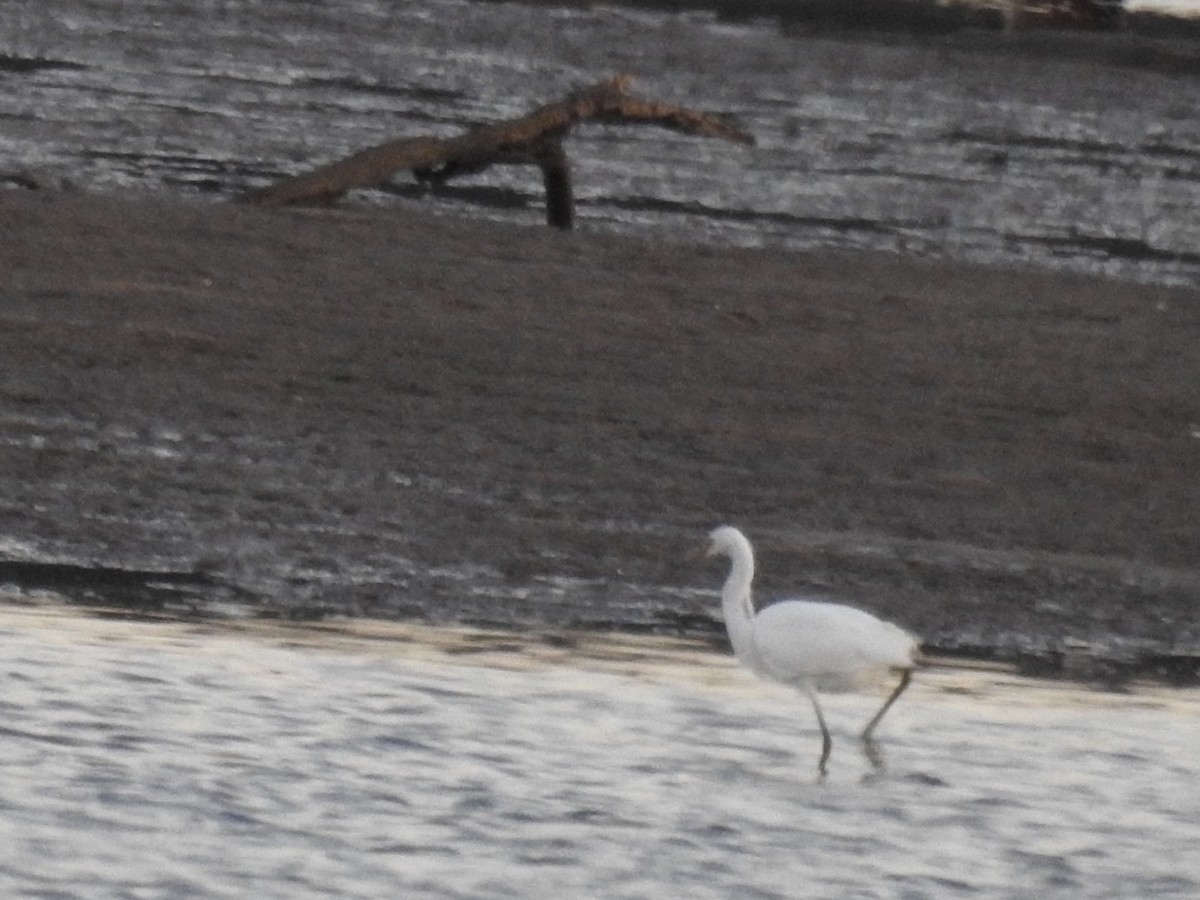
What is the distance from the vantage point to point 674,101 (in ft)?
104

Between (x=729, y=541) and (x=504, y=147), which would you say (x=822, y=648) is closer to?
(x=729, y=541)

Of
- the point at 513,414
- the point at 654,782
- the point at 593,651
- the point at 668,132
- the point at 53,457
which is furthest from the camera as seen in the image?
the point at 668,132

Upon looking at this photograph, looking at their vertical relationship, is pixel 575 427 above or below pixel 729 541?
below

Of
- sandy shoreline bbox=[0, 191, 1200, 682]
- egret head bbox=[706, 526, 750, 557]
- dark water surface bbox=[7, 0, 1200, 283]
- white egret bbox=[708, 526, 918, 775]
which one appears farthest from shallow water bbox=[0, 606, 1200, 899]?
dark water surface bbox=[7, 0, 1200, 283]

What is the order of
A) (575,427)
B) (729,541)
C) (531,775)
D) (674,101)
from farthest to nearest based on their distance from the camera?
(674,101), (575,427), (729,541), (531,775)

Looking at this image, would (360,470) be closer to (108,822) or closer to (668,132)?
(108,822)

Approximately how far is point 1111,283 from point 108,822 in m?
11.1

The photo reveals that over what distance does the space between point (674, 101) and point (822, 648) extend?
23.3 metres

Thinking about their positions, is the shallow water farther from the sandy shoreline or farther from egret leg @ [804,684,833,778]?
the sandy shoreline

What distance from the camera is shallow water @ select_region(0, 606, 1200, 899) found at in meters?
7.82

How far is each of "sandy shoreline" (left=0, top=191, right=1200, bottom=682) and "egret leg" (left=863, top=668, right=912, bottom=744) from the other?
1.06 metres

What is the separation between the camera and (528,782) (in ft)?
27.8

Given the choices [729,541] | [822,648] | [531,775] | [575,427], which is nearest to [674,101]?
[575,427]

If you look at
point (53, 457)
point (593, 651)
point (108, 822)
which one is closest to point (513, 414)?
point (53, 457)
